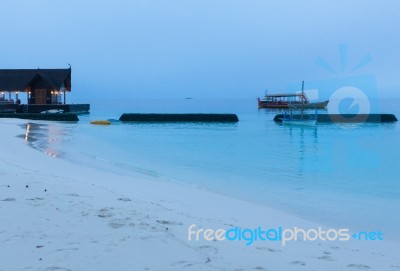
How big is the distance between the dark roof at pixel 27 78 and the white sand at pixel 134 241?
164 ft

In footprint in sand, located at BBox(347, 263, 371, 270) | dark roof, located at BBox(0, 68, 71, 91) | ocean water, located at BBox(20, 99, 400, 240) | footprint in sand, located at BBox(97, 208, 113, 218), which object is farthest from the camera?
dark roof, located at BBox(0, 68, 71, 91)

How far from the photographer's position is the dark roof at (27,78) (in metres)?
54.4

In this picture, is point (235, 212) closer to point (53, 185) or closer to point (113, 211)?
point (113, 211)

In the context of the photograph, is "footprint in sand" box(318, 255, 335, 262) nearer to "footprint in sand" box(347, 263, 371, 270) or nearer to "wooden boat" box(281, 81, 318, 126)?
"footprint in sand" box(347, 263, 371, 270)

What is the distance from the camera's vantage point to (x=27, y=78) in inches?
2175

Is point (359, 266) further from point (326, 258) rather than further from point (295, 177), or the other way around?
point (295, 177)

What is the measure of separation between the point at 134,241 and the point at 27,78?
182 feet

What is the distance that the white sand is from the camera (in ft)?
14.0

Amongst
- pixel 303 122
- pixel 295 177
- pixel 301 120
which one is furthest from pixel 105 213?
pixel 301 120

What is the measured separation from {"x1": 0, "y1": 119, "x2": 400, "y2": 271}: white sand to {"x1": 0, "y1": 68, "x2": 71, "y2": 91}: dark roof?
5011cm

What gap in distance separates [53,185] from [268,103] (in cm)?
9933

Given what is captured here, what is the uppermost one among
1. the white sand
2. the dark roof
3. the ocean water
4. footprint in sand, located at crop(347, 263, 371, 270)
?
the dark roof

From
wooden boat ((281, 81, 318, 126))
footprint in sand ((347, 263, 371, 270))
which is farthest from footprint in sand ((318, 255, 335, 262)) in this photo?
wooden boat ((281, 81, 318, 126))

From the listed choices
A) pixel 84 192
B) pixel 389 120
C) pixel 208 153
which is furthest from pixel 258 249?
pixel 389 120
